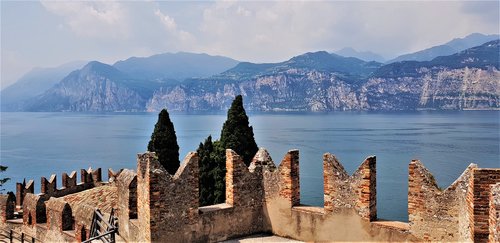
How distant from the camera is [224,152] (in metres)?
33.1

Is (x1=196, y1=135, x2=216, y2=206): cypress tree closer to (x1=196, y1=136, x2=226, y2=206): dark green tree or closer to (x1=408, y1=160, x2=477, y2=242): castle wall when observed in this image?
(x1=196, y1=136, x2=226, y2=206): dark green tree

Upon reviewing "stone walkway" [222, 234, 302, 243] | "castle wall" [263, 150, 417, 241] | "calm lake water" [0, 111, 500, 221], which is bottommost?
"calm lake water" [0, 111, 500, 221]

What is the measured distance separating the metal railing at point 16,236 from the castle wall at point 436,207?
12576 millimetres

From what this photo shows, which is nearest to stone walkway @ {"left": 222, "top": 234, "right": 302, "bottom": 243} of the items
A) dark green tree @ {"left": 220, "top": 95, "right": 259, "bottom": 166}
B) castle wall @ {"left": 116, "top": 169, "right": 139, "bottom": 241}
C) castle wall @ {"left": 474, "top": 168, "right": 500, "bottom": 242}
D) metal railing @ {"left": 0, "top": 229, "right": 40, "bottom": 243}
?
castle wall @ {"left": 116, "top": 169, "right": 139, "bottom": 241}

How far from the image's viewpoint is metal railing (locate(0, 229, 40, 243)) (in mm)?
16750

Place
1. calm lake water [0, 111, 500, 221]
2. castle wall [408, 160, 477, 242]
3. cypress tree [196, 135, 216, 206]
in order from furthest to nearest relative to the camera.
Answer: calm lake water [0, 111, 500, 221] < cypress tree [196, 135, 216, 206] < castle wall [408, 160, 477, 242]

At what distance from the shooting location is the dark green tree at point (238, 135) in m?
32.2

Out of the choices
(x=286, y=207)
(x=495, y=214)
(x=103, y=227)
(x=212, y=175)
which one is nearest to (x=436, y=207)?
(x=495, y=214)

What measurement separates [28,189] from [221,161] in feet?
39.9

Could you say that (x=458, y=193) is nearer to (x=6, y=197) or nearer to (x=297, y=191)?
(x=297, y=191)

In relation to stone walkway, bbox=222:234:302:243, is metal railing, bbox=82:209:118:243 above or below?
above

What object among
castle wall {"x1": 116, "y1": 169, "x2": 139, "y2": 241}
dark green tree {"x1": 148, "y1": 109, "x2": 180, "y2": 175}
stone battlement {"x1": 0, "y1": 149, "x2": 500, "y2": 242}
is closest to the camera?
stone battlement {"x1": 0, "y1": 149, "x2": 500, "y2": 242}

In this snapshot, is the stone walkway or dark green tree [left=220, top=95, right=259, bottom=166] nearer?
the stone walkway

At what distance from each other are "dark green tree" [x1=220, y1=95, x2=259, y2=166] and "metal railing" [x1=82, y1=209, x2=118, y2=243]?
60.8 ft
